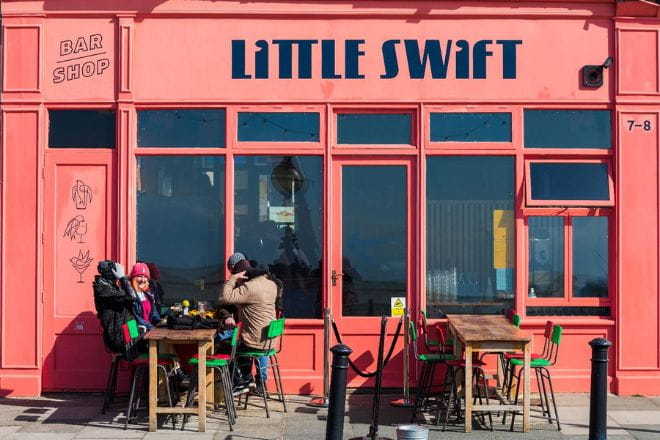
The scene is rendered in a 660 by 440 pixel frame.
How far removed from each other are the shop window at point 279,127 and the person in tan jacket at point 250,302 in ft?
5.09

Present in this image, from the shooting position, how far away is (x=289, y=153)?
11.2 m

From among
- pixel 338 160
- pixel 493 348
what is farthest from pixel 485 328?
pixel 338 160

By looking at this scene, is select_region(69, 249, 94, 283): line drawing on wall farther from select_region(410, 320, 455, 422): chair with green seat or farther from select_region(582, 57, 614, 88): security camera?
select_region(582, 57, 614, 88): security camera

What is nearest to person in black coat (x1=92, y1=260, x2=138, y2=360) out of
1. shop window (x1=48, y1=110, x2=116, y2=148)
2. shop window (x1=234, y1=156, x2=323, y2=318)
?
shop window (x1=234, y1=156, x2=323, y2=318)

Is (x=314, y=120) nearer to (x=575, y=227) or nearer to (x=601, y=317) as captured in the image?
(x=575, y=227)

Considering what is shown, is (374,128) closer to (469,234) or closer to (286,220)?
(286,220)

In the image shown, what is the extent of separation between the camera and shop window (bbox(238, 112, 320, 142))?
11.2 meters

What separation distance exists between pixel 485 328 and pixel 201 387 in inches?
114

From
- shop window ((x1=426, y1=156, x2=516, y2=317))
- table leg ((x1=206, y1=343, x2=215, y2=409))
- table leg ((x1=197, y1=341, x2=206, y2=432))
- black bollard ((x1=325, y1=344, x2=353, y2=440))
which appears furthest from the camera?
shop window ((x1=426, y1=156, x2=516, y2=317))

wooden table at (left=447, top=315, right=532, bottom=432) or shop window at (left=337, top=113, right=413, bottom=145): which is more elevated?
shop window at (left=337, top=113, right=413, bottom=145)

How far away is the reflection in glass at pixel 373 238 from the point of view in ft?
36.8

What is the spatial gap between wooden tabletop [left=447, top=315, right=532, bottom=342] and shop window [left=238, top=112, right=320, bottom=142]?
2.65 metres

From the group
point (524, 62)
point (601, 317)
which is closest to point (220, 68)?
point (524, 62)

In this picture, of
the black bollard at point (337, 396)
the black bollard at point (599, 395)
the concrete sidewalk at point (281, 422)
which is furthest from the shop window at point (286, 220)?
the black bollard at point (599, 395)
